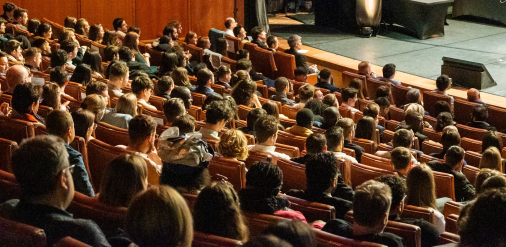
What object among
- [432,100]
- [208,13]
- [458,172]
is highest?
[208,13]

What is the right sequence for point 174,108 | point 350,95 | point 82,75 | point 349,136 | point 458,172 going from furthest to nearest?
1. point 350,95
2. point 82,75
3. point 349,136
4. point 174,108
5. point 458,172

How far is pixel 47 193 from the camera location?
93.9 inches

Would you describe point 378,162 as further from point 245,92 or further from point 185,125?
point 245,92

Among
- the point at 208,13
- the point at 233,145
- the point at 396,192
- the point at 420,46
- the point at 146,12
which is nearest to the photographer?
the point at 396,192

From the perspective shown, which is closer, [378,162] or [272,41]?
[378,162]

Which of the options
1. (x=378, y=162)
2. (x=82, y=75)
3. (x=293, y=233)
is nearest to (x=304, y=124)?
(x=378, y=162)

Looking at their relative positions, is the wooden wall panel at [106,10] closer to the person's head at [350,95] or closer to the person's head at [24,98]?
the person's head at [350,95]

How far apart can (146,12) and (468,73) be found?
5.94 m

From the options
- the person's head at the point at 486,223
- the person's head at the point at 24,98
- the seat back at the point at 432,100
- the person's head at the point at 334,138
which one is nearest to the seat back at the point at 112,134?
Result: the person's head at the point at 24,98

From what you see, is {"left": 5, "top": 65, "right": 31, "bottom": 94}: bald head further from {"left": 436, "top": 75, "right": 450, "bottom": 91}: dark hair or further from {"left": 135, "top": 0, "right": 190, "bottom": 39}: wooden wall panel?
{"left": 135, "top": 0, "right": 190, "bottom": 39}: wooden wall panel

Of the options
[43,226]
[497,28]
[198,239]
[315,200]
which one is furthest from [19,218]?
[497,28]

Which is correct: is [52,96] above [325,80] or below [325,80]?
above

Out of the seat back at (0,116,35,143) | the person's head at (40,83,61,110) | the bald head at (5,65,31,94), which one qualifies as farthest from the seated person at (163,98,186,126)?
the bald head at (5,65,31,94)

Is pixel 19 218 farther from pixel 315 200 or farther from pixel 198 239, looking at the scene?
pixel 315 200
